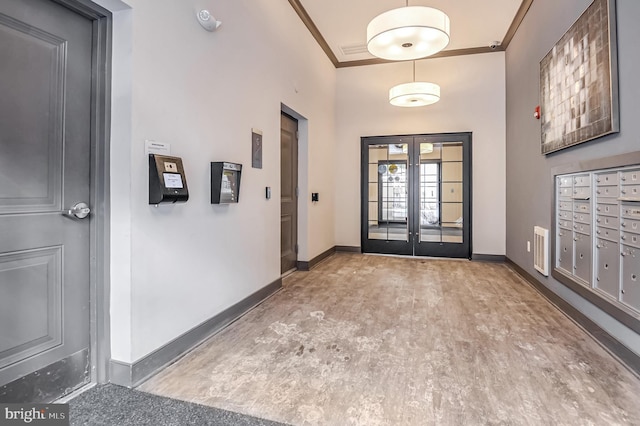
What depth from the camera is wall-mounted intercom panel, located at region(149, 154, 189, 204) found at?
1.95 metres

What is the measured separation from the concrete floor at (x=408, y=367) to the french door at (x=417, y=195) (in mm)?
2254

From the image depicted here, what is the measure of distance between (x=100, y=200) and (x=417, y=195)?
4.83 m

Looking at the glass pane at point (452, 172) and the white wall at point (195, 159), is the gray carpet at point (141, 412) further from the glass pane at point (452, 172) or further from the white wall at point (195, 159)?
the glass pane at point (452, 172)

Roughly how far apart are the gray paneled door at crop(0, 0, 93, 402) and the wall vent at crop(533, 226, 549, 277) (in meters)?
3.98

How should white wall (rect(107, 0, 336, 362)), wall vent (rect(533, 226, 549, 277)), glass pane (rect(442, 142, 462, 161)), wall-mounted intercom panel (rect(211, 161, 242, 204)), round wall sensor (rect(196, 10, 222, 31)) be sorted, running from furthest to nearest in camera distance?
glass pane (rect(442, 142, 462, 161)), wall vent (rect(533, 226, 549, 277)), wall-mounted intercom panel (rect(211, 161, 242, 204)), round wall sensor (rect(196, 10, 222, 31)), white wall (rect(107, 0, 336, 362))

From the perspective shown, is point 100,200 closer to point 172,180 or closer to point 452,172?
point 172,180

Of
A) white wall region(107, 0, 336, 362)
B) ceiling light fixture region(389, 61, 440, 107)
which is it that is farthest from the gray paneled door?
ceiling light fixture region(389, 61, 440, 107)

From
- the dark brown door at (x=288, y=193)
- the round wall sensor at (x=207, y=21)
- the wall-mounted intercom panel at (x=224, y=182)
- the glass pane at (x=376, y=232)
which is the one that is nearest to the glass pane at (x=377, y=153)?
the glass pane at (x=376, y=232)

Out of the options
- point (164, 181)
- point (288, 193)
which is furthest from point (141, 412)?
point (288, 193)

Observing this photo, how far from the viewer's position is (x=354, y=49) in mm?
5438

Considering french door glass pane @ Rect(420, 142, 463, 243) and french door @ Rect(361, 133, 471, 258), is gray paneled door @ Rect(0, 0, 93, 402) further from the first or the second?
french door glass pane @ Rect(420, 142, 463, 243)

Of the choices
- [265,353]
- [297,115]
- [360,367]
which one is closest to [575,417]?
[360,367]

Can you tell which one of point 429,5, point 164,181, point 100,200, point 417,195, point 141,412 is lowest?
point 141,412

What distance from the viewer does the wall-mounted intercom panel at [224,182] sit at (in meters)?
2.55
